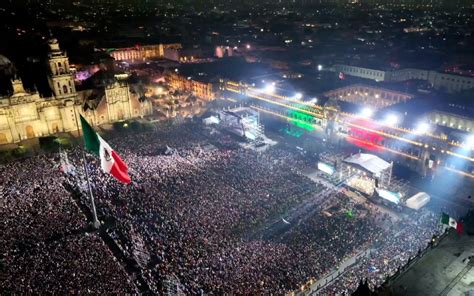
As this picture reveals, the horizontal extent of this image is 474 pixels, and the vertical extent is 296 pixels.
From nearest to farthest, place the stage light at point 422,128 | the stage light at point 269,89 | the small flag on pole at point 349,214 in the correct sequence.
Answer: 1. the small flag on pole at point 349,214
2. the stage light at point 422,128
3. the stage light at point 269,89

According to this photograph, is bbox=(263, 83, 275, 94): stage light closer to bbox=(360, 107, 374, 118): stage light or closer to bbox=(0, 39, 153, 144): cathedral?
bbox=(360, 107, 374, 118): stage light

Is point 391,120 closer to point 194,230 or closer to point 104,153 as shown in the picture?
point 194,230

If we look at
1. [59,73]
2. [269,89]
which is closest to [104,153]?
[59,73]

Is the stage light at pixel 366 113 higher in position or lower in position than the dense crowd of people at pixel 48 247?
higher

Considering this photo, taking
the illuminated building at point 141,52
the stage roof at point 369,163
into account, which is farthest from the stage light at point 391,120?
the illuminated building at point 141,52

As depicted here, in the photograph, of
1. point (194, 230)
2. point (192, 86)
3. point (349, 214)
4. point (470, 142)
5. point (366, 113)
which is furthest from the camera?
point (192, 86)

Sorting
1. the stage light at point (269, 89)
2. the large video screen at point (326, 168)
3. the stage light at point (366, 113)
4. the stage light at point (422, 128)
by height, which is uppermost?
the stage light at point (269, 89)

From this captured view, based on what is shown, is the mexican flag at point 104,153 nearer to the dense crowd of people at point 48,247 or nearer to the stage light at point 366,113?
the dense crowd of people at point 48,247
